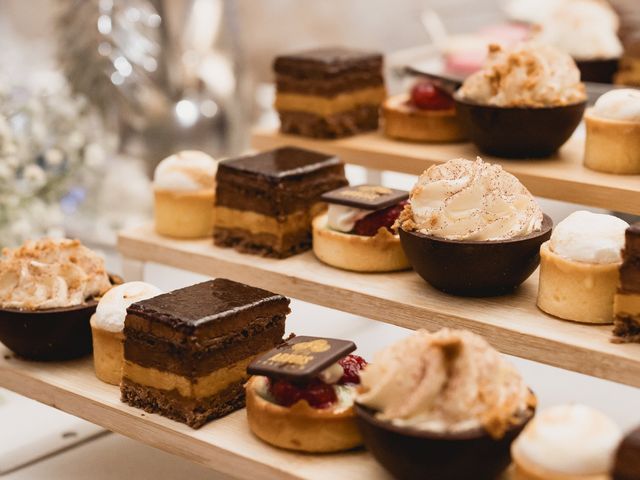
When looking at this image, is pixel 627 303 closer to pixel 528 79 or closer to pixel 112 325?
pixel 528 79

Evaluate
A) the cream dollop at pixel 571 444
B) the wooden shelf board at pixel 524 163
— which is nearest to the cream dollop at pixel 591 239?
the wooden shelf board at pixel 524 163

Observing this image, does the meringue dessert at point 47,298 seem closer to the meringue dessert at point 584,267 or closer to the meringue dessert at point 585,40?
the meringue dessert at point 584,267

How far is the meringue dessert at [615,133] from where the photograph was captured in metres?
2.62

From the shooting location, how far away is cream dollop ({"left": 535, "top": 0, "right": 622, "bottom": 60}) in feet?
11.4

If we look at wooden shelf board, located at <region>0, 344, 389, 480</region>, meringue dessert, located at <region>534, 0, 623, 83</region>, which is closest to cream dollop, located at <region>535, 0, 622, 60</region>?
meringue dessert, located at <region>534, 0, 623, 83</region>

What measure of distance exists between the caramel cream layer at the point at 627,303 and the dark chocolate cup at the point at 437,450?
1.13 feet

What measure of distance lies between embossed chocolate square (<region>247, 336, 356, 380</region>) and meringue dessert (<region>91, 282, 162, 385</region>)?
16.3 inches

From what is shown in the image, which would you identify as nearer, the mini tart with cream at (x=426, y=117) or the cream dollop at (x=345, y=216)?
the cream dollop at (x=345, y=216)

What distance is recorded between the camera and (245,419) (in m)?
2.34

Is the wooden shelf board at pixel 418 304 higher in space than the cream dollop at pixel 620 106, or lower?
lower

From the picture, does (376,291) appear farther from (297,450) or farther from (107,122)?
(107,122)

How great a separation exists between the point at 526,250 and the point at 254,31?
412 cm

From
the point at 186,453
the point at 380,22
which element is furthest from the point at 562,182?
the point at 380,22

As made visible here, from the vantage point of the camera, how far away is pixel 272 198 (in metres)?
2.74
